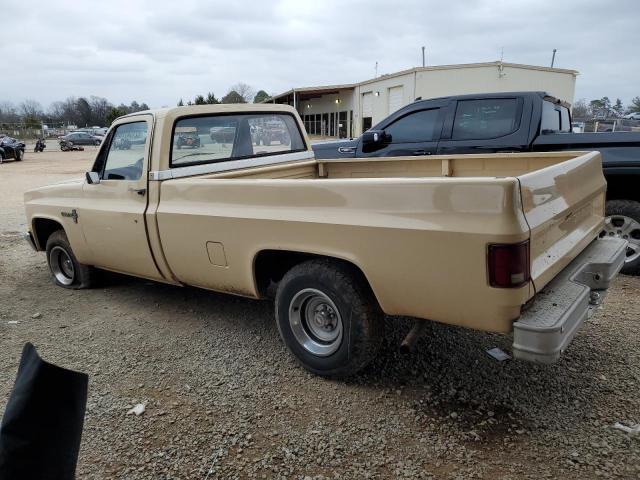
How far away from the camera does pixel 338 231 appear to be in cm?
281

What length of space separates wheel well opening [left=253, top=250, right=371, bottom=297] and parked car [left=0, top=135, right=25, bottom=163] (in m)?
27.0

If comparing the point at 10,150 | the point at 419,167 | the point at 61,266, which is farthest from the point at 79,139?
the point at 419,167

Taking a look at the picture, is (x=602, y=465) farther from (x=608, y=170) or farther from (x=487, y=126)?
(x=487, y=126)

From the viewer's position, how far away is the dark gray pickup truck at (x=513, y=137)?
15.9 ft

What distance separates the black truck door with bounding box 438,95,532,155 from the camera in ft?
18.4

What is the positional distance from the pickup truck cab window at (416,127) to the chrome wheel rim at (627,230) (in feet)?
7.21

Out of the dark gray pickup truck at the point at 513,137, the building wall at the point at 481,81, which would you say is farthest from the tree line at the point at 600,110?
the dark gray pickup truck at the point at 513,137

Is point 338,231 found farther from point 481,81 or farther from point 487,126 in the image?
point 481,81

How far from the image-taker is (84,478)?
2.46 meters

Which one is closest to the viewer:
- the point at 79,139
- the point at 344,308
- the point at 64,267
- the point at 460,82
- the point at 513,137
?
the point at 344,308

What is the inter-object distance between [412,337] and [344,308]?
433 mm

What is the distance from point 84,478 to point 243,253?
61.5 inches

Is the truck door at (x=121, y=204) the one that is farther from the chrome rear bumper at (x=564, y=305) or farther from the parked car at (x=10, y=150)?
the parked car at (x=10, y=150)

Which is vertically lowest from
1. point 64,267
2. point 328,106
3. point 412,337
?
point 64,267
